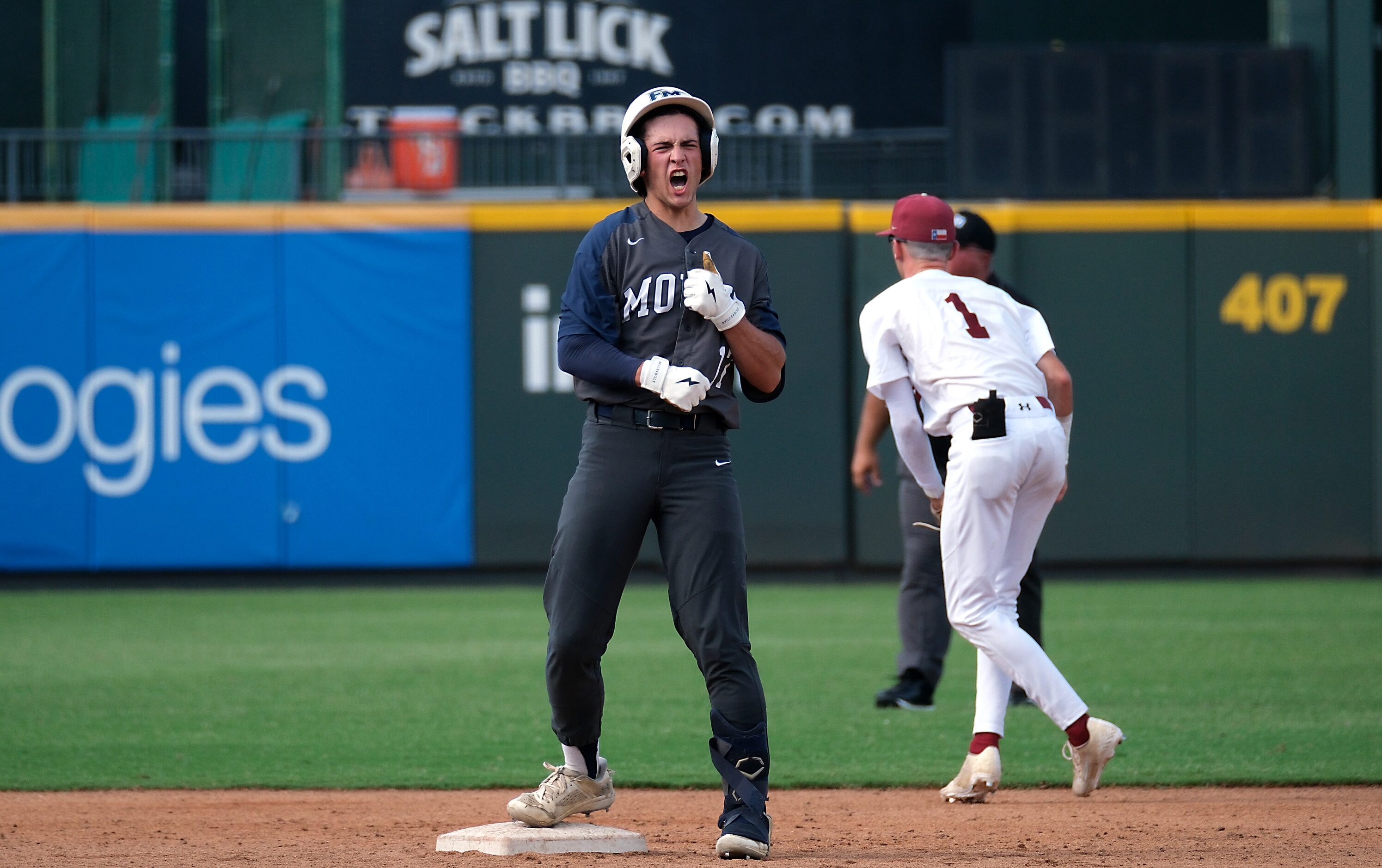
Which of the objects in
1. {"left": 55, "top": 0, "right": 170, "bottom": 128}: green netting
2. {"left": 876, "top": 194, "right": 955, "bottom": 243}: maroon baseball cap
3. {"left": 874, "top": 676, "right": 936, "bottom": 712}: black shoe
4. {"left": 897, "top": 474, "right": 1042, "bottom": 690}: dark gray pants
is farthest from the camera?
{"left": 55, "top": 0, "right": 170, "bottom": 128}: green netting

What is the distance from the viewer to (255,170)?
1453cm

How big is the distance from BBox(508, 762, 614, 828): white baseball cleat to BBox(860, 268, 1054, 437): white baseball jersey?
1.56 metres

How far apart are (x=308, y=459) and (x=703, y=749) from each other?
7927 mm

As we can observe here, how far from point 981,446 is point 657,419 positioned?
4.22 ft

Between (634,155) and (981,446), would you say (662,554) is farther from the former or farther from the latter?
(981,446)

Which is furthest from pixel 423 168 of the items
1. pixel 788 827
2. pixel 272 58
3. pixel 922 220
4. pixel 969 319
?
pixel 788 827

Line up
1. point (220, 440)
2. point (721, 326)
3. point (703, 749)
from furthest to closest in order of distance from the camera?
1. point (220, 440)
2. point (703, 749)
3. point (721, 326)

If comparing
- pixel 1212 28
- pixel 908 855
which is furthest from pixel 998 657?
pixel 1212 28

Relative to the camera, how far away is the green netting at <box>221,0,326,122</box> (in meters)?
16.3

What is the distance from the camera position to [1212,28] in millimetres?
17172

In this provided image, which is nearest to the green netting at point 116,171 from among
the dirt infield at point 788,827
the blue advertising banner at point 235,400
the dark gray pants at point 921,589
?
the blue advertising banner at point 235,400

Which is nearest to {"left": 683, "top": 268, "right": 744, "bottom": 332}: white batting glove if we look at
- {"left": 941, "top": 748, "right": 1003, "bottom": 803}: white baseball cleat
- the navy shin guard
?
the navy shin guard

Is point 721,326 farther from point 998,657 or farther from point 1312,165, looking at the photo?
point 1312,165

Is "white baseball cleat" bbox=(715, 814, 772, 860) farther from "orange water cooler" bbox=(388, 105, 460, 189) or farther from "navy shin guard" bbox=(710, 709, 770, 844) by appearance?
"orange water cooler" bbox=(388, 105, 460, 189)
